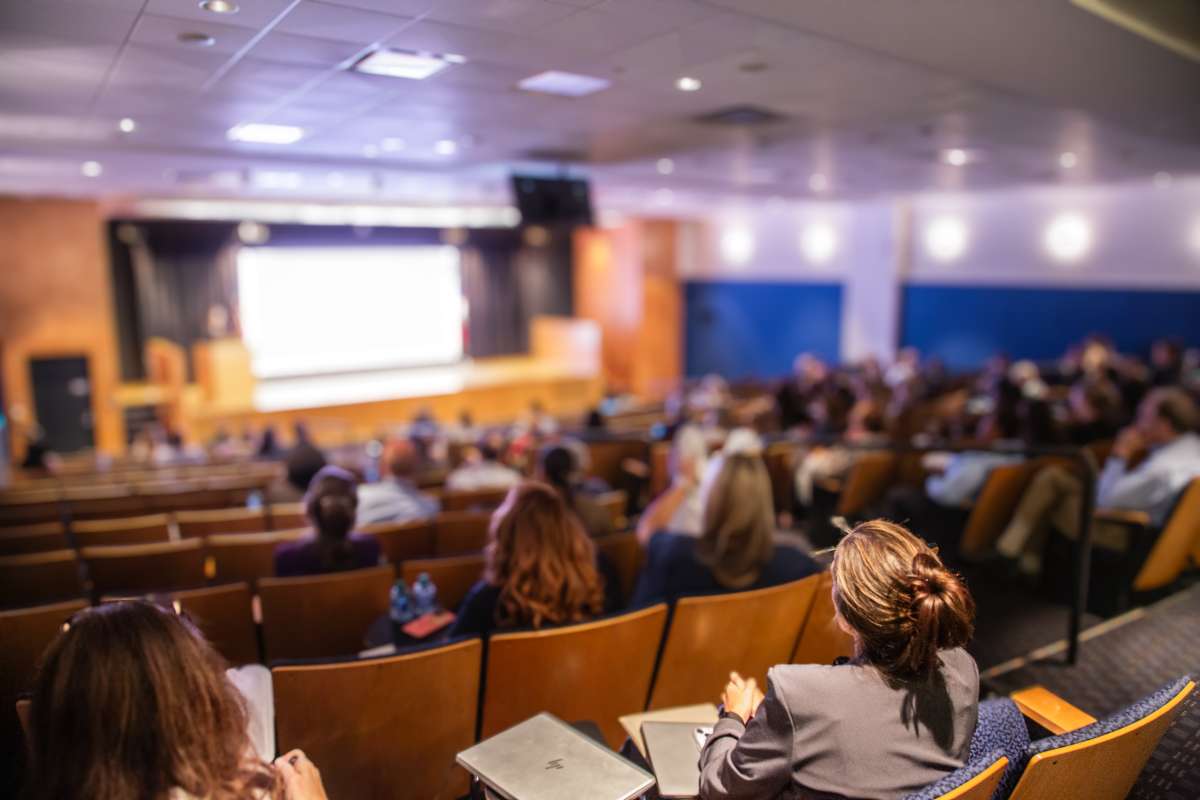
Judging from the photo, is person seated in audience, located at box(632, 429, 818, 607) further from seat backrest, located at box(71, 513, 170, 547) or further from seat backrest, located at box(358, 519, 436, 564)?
seat backrest, located at box(71, 513, 170, 547)

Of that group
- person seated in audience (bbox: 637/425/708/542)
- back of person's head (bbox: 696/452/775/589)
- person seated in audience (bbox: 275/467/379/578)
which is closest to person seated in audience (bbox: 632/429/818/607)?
back of person's head (bbox: 696/452/775/589)

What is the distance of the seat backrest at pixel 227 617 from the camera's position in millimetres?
3018

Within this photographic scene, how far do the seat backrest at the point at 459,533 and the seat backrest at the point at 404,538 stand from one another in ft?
0.14

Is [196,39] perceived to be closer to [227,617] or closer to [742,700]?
[227,617]

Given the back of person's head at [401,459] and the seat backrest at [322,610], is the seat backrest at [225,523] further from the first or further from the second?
the seat backrest at [322,610]

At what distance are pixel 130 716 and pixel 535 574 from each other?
148 cm

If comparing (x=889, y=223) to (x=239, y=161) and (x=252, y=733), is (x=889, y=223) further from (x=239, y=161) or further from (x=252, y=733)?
(x=252, y=733)

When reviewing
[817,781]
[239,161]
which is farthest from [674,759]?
[239,161]

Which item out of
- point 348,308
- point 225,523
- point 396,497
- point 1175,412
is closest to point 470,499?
point 396,497

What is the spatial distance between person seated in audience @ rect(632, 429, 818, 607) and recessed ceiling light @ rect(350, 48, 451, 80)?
248 centimetres

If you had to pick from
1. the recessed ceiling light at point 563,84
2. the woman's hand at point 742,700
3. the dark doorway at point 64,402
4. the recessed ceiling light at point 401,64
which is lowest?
the dark doorway at point 64,402

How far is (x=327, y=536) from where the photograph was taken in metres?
3.51

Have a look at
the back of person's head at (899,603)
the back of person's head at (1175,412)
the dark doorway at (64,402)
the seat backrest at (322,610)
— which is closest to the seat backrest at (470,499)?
the seat backrest at (322,610)

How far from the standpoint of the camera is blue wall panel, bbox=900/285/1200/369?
11.1 metres
